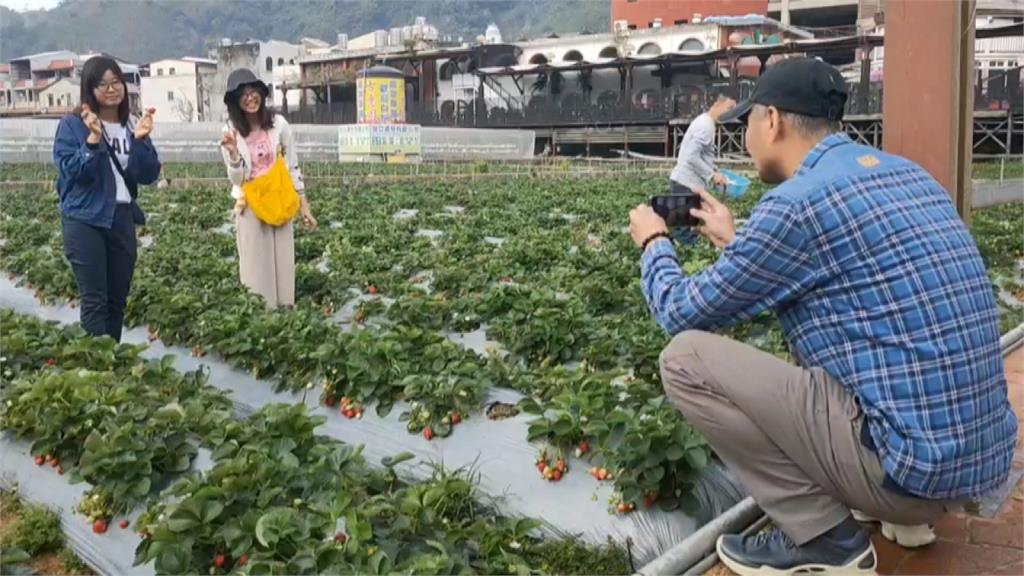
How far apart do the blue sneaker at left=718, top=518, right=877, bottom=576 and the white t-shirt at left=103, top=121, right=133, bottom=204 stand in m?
3.54

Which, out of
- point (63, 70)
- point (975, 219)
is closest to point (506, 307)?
point (975, 219)

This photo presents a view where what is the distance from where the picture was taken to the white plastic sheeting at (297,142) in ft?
82.3

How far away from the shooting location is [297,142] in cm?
2525

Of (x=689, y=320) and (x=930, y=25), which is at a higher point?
(x=930, y=25)

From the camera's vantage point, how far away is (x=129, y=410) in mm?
3525

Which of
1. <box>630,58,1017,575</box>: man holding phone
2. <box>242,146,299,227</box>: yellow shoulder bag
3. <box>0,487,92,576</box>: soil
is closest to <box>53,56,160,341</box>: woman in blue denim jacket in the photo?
<box>242,146,299,227</box>: yellow shoulder bag

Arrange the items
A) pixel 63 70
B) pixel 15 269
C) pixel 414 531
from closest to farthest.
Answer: pixel 414 531, pixel 15 269, pixel 63 70

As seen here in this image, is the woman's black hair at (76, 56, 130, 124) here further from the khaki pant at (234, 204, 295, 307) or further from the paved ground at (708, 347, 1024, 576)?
the paved ground at (708, 347, 1024, 576)

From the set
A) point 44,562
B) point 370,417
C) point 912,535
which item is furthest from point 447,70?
point 912,535

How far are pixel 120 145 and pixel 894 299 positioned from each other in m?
3.86

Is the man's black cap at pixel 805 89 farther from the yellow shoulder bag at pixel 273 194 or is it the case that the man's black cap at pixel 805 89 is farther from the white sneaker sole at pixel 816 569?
the yellow shoulder bag at pixel 273 194

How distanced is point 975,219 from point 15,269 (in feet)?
30.8

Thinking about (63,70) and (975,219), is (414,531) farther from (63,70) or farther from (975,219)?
(63,70)

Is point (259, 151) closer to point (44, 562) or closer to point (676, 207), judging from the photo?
point (44, 562)
